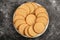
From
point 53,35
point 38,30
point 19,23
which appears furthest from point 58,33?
point 19,23

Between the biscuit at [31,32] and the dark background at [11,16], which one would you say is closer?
the biscuit at [31,32]

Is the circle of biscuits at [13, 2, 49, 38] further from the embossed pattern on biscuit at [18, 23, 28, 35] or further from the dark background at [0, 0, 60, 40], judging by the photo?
the dark background at [0, 0, 60, 40]

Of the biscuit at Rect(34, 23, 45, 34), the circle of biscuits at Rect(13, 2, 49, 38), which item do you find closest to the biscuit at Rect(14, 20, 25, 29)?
the circle of biscuits at Rect(13, 2, 49, 38)

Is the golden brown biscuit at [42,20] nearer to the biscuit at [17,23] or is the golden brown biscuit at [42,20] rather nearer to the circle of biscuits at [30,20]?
the circle of biscuits at [30,20]

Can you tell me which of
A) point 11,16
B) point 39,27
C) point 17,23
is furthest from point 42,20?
point 11,16

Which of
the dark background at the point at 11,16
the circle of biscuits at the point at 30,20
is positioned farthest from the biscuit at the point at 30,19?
the dark background at the point at 11,16

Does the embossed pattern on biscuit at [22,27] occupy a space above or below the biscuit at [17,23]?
below
